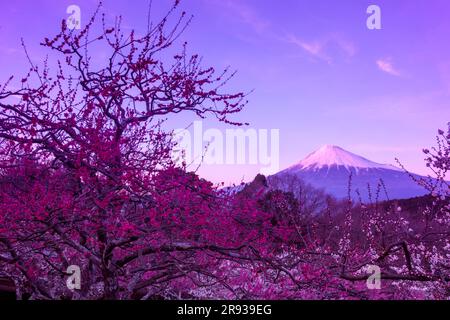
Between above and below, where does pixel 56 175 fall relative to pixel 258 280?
above

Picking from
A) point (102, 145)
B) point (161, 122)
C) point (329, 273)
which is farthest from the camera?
point (161, 122)

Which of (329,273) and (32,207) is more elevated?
(32,207)

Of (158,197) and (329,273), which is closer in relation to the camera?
(329,273)

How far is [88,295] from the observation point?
9.20m

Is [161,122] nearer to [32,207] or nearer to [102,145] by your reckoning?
[102,145]

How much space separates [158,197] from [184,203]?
74 cm

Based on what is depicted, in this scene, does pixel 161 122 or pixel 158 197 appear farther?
pixel 161 122

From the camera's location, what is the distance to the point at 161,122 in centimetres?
998

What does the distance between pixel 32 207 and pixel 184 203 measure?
2.30 metres
